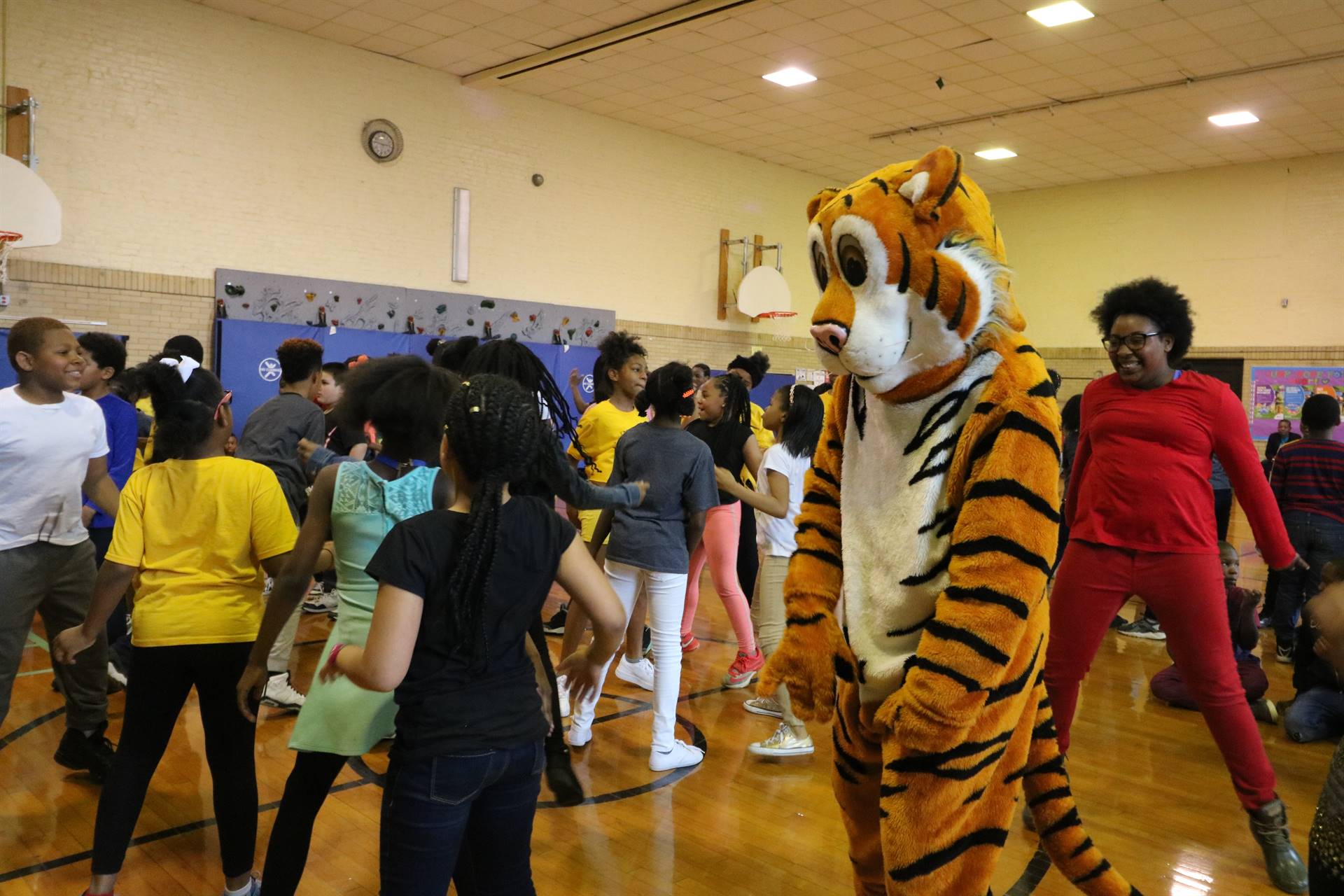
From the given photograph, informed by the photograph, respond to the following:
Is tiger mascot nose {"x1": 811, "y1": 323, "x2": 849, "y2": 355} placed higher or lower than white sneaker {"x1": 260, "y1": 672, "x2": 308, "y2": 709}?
higher

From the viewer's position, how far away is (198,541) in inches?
105

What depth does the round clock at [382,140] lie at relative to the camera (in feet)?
31.6

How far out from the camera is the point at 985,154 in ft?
42.5

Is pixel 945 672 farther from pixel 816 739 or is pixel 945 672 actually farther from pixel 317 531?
pixel 816 739

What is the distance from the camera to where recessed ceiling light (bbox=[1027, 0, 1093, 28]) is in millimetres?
8148

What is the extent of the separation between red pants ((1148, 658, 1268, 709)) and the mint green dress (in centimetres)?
420

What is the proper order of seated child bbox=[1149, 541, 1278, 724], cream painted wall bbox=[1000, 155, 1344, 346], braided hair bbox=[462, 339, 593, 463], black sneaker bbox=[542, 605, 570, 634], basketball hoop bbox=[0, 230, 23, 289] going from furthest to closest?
cream painted wall bbox=[1000, 155, 1344, 346] < basketball hoop bbox=[0, 230, 23, 289] < black sneaker bbox=[542, 605, 570, 634] < seated child bbox=[1149, 541, 1278, 724] < braided hair bbox=[462, 339, 593, 463]

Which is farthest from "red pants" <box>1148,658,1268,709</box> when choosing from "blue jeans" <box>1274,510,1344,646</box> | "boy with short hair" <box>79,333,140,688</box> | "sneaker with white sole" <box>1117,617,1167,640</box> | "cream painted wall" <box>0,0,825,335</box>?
"cream painted wall" <box>0,0,825,335</box>

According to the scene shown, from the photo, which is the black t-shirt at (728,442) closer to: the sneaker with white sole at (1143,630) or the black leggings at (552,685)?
the black leggings at (552,685)

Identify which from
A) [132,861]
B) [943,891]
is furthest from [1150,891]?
[132,861]

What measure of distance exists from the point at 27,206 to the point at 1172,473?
7863 mm

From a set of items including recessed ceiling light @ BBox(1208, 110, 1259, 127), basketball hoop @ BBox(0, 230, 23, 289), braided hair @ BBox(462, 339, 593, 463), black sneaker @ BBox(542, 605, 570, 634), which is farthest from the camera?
recessed ceiling light @ BBox(1208, 110, 1259, 127)

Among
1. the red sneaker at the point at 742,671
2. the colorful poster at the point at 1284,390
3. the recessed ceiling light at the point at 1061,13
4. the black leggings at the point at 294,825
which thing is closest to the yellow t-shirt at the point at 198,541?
the black leggings at the point at 294,825

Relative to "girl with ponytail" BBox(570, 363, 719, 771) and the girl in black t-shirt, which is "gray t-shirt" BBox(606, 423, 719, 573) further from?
the girl in black t-shirt
